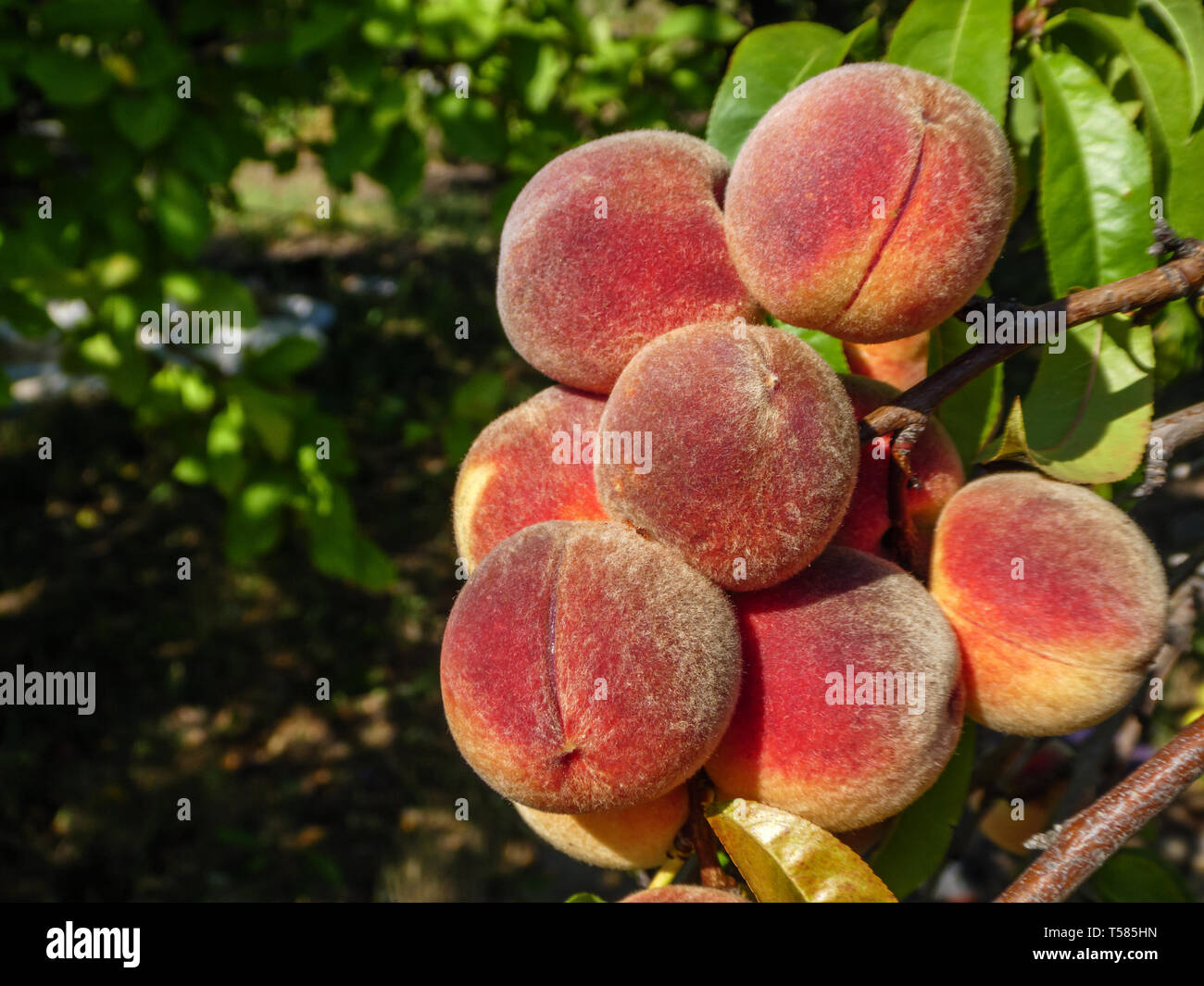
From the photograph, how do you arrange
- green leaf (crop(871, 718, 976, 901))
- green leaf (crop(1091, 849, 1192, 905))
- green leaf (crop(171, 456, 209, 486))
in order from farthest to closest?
green leaf (crop(171, 456, 209, 486)) < green leaf (crop(1091, 849, 1192, 905)) < green leaf (crop(871, 718, 976, 901))

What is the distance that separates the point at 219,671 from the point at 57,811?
76 cm

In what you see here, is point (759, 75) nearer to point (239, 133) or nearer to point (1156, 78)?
point (1156, 78)

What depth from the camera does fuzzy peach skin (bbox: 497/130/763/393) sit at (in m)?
0.78

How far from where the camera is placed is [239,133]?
7.21 feet

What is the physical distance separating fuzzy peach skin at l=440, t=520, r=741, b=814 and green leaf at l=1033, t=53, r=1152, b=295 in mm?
527

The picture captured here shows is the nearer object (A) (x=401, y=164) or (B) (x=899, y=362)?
(B) (x=899, y=362)

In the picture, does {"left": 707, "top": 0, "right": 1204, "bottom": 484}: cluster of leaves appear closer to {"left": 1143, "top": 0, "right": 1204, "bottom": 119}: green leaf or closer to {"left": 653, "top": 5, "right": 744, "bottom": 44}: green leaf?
{"left": 1143, "top": 0, "right": 1204, "bottom": 119}: green leaf

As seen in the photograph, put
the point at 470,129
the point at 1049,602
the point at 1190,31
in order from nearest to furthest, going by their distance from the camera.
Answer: the point at 1049,602
the point at 1190,31
the point at 470,129

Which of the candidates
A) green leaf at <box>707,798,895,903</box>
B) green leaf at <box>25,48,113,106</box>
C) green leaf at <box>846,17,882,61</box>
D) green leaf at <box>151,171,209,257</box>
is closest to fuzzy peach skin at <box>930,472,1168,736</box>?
green leaf at <box>707,798,895,903</box>

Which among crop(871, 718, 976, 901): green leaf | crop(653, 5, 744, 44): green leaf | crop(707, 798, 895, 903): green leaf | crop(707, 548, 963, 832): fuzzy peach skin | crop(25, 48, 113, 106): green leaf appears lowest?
crop(871, 718, 976, 901): green leaf

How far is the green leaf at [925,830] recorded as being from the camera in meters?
0.90

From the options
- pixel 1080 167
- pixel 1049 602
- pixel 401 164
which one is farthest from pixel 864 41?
pixel 401 164

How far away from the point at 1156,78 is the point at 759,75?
1.25 ft

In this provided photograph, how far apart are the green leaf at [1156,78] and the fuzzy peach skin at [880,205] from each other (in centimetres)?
32
